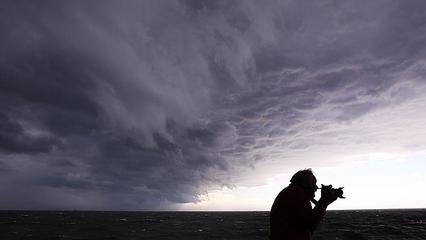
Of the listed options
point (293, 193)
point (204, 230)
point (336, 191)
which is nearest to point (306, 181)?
point (293, 193)

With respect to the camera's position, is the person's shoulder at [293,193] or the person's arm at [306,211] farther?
the person's shoulder at [293,193]

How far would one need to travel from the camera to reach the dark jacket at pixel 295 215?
3646 mm

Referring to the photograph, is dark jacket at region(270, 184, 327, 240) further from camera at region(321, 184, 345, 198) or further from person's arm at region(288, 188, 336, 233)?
camera at region(321, 184, 345, 198)

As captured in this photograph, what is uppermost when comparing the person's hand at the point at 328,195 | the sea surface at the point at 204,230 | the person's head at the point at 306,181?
the sea surface at the point at 204,230

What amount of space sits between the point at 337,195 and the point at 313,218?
332 millimetres

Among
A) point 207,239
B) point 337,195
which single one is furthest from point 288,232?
point 207,239

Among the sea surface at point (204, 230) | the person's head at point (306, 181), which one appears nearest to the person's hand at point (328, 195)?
the person's head at point (306, 181)

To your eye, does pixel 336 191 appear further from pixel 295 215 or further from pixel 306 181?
pixel 295 215

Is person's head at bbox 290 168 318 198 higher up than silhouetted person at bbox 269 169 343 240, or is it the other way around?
person's head at bbox 290 168 318 198

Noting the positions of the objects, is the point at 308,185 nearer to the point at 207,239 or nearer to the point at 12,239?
the point at 207,239

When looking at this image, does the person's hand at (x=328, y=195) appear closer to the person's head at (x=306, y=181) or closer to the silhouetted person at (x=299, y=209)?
the silhouetted person at (x=299, y=209)

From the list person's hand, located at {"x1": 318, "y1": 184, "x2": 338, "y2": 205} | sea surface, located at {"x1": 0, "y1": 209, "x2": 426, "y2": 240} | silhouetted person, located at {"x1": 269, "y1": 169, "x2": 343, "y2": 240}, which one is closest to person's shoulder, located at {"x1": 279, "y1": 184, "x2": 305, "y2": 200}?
silhouetted person, located at {"x1": 269, "y1": 169, "x2": 343, "y2": 240}

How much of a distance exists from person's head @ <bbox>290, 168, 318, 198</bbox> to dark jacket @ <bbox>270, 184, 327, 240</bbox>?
81mm

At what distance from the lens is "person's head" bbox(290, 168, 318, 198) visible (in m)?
3.87
